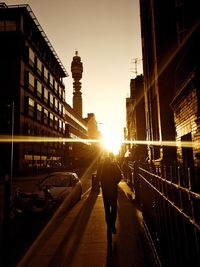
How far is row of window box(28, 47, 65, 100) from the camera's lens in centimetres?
4091

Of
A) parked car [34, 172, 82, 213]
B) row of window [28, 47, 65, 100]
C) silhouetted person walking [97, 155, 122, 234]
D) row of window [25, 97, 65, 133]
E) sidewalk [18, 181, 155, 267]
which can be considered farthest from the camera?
row of window [28, 47, 65, 100]

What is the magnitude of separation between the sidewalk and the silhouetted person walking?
43 centimetres

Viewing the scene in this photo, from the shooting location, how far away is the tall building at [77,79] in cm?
12538

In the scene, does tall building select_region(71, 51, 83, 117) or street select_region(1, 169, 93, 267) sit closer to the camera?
street select_region(1, 169, 93, 267)

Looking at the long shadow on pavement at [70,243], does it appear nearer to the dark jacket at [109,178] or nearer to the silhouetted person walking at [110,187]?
the silhouetted person walking at [110,187]

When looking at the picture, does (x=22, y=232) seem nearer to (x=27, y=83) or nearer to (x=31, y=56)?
(x=27, y=83)

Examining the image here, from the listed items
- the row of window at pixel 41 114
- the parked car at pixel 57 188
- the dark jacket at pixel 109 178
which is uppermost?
the row of window at pixel 41 114

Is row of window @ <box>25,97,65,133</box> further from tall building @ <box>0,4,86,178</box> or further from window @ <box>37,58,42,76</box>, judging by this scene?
window @ <box>37,58,42,76</box>

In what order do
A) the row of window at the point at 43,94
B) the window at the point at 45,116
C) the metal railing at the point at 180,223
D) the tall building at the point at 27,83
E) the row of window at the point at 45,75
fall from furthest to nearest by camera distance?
the window at the point at 45,116
the row of window at the point at 45,75
the row of window at the point at 43,94
the tall building at the point at 27,83
the metal railing at the point at 180,223

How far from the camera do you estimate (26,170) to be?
34781 mm

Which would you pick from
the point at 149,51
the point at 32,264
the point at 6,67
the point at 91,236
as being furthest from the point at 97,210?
the point at 6,67

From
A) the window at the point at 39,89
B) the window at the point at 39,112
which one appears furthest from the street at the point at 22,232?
the window at the point at 39,89

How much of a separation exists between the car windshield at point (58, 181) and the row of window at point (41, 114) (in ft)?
90.9

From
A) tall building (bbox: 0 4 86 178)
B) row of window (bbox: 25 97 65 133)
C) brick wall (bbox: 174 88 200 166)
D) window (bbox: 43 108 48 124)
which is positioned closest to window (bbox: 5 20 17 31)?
tall building (bbox: 0 4 86 178)
